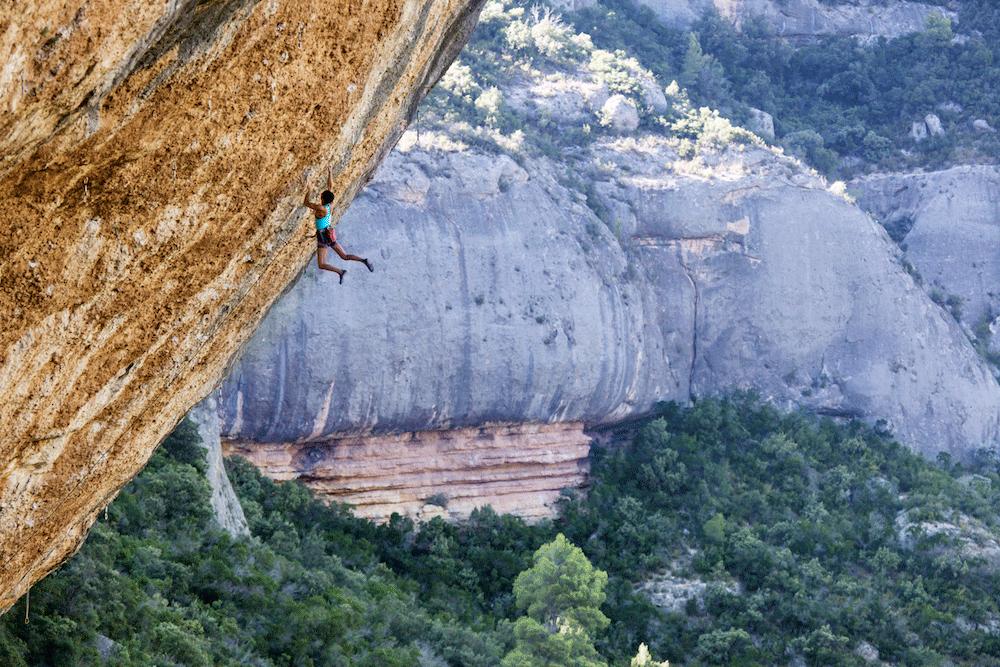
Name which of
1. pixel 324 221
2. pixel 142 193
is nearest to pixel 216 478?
pixel 324 221

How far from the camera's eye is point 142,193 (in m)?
9.85

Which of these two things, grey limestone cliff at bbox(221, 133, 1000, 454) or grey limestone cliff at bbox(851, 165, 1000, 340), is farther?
grey limestone cliff at bbox(851, 165, 1000, 340)

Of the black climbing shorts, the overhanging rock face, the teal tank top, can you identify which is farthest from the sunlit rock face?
the teal tank top

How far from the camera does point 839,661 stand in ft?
101

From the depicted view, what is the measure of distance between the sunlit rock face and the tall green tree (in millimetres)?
4112

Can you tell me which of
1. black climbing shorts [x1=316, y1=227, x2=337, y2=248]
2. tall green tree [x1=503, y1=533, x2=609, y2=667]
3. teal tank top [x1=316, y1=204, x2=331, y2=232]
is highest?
teal tank top [x1=316, y1=204, x2=331, y2=232]

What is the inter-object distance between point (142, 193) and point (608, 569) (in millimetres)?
27044

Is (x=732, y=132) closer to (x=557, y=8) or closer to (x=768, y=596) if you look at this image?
(x=557, y=8)

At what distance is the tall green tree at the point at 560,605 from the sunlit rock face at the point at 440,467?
411 cm

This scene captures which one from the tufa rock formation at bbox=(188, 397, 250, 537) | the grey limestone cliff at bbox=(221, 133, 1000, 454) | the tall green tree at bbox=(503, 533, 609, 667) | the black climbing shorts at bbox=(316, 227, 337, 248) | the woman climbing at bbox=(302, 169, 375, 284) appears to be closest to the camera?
the woman climbing at bbox=(302, 169, 375, 284)

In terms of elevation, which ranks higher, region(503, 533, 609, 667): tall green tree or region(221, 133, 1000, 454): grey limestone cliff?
→ region(221, 133, 1000, 454): grey limestone cliff

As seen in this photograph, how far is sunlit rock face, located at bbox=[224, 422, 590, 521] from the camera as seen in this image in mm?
34312

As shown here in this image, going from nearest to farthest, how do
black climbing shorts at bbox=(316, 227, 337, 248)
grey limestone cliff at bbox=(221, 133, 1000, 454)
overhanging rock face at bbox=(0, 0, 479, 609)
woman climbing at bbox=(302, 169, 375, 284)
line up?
overhanging rock face at bbox=(0, 0, 479, 609) < woman climbing at bbox=(302, 169, 375, 284) < black climbing shorts at bbox=(316, 227, 337, 248) < grey limestone cliff at bbox=(221, 133, 1000, 454)

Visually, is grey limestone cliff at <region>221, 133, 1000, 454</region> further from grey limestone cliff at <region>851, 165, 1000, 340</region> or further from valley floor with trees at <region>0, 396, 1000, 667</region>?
grey limestone cliff at <region>851, 165, 1000, 340</region>
